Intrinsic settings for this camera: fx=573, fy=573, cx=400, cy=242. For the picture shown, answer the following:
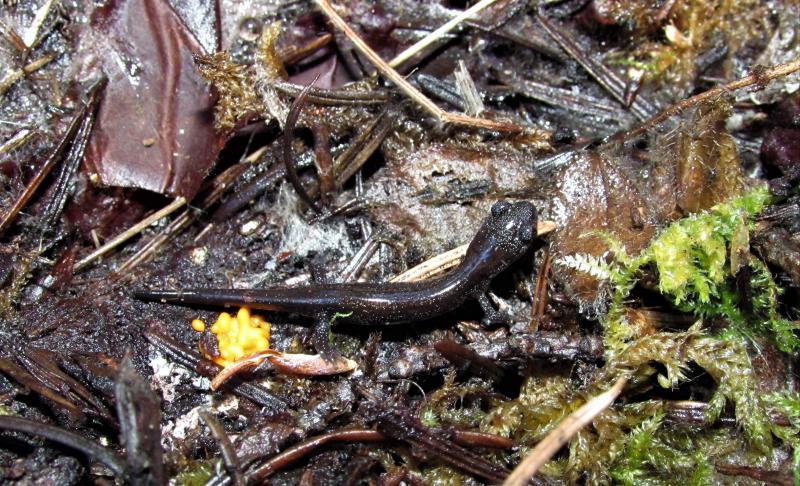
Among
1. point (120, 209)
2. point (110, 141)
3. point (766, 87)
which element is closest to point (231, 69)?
point (110, 141)

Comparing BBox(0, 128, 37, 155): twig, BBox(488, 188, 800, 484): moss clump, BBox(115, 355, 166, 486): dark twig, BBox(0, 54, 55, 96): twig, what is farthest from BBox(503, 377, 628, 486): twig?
BBox(0, 54, 55, 96): twig

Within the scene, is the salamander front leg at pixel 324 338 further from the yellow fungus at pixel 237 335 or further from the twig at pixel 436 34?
the twig at pixel 436 34

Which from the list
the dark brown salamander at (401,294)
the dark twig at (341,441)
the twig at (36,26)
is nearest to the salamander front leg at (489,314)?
the dark brown salamander at (401,294)

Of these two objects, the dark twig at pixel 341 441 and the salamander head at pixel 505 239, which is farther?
the salamander head at pixel 505 239

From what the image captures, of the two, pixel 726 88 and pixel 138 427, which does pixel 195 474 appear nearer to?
pixel 138 427

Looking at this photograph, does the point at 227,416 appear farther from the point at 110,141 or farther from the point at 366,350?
the point at 110,141

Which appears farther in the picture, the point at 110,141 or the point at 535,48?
the point at 535,48

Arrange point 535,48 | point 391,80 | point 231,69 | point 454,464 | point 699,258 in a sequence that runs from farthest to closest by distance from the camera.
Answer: point 535,48
point 391,80
point 231,69
point 699,258
point 454,464
